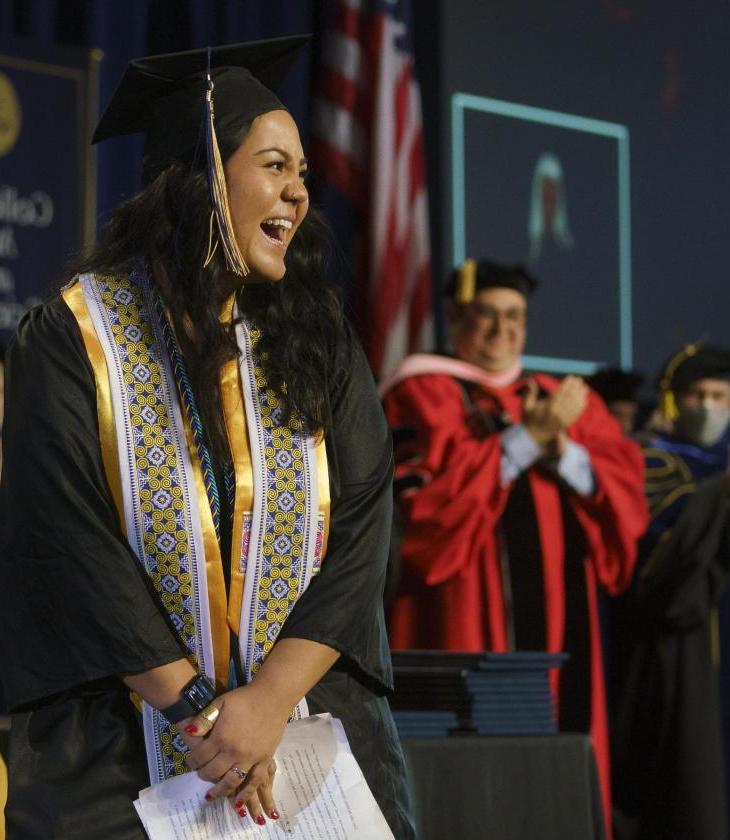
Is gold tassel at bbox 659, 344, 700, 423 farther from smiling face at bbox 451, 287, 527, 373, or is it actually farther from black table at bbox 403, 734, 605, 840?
black table at bbox 403, 734, 605, 840

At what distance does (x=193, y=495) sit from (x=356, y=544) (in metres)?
0.22

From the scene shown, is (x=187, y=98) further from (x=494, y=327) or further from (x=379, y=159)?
(x=379, y=159)

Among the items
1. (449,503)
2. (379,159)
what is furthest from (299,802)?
(379,159)

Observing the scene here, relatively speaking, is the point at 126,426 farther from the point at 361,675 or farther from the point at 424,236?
the point at 424,236

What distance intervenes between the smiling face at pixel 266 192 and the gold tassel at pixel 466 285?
2.64 m

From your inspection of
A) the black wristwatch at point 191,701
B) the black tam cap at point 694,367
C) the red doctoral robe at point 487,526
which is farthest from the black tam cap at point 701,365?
the black wristwatch at point 191,701

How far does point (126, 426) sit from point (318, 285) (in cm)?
39

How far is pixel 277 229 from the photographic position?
6.68ft

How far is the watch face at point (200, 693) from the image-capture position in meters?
1.80

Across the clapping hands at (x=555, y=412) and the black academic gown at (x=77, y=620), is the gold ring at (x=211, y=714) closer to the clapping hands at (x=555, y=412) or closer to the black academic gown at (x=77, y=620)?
the black academic gown at (x=77, y=620)

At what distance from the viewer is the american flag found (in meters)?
5.71

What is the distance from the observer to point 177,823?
1790 millimetres

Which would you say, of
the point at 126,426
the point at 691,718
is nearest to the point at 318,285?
the point at 126,426

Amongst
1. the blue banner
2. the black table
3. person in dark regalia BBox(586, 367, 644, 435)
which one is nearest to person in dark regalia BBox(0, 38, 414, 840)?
the black table
